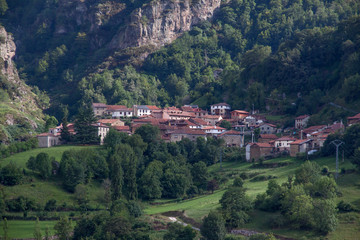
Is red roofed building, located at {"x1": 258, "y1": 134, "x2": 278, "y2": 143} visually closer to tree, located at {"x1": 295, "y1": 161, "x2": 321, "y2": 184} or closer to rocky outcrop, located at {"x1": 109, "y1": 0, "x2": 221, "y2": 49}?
tree, located at {"x1": 295, "y1": 161, "x2": 321, "y2": 184}

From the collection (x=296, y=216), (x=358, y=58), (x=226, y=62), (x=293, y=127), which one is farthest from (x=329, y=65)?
(x=296, y=216)

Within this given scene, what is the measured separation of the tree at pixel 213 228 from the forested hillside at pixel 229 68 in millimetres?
50964

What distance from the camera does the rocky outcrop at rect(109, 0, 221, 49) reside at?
187250mm

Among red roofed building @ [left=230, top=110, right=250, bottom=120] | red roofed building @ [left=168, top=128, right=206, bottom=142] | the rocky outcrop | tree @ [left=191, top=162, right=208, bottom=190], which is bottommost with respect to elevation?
tree @ [left=191, top=162, right=208, bottom=190]

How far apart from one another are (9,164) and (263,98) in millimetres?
60668

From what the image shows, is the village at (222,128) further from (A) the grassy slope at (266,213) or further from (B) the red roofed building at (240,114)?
(A) the grassy slope at (266,213)

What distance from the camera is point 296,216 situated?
7800cm

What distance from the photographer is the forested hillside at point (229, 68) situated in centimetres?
13594

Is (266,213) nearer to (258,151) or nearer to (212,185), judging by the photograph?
(212,185)

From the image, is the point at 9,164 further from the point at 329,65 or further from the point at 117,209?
the point at 329,65

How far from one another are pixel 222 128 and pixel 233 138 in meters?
7.68

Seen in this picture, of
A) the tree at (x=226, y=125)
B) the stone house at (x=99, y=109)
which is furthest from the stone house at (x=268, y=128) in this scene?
the stone house at (x=99, y=109)

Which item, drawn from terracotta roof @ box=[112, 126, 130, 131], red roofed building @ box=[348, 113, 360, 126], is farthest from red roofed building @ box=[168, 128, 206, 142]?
red roofed building @ box=[348, 113, 360, 126]

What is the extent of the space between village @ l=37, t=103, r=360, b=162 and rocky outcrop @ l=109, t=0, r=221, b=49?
4573 cm
